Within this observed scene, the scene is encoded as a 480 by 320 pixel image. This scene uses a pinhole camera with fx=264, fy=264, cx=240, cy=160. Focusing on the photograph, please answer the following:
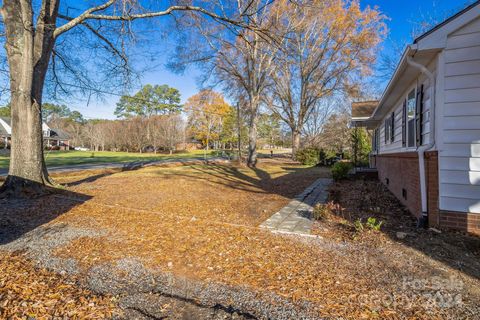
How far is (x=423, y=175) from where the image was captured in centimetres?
451

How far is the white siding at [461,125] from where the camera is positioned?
13.3ft

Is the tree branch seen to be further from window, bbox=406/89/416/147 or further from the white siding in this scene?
the white siding

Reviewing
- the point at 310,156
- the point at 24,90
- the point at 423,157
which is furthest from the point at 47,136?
the point at 423,157

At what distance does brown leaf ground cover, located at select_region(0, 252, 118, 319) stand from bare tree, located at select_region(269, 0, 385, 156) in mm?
19202

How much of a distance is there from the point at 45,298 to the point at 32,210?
4311 mm

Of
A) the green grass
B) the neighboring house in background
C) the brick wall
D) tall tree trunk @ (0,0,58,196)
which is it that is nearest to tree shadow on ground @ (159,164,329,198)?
the brick wall

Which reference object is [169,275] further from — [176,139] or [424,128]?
[176,139]

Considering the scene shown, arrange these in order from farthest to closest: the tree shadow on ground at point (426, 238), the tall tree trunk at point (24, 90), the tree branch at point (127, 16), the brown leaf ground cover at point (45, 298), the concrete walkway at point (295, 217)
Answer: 1. the tree branch at point (127, 16)
2. the tall tree trunk at point (24, 90)
3. the concrete walkway at point (295, 217)
4. the tree shadow on ground at point (426, 238)
5. the brown leaf ground cover at point (45, 298)

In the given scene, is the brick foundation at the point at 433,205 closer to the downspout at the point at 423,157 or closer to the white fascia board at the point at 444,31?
the downspout at the point at 423,157

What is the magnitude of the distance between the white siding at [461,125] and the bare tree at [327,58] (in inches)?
619

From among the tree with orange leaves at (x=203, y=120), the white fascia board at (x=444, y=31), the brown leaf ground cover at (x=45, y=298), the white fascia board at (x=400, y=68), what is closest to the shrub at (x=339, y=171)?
the white fascia board at (x=400, y=68)

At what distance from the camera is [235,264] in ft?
10.7

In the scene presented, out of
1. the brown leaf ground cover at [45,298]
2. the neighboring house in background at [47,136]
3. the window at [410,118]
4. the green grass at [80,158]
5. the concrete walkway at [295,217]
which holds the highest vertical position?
the neighboring house in background at [47,136]

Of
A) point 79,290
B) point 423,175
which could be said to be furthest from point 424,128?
point 79,290
